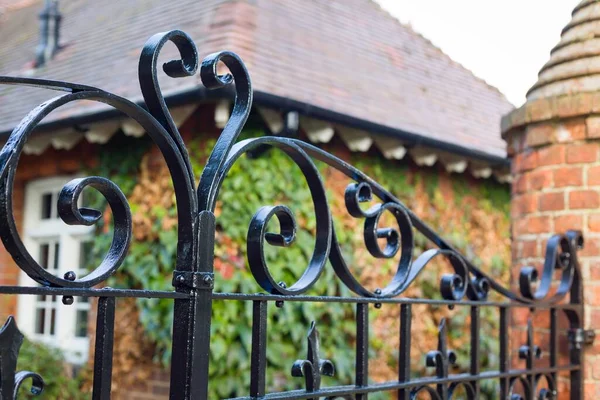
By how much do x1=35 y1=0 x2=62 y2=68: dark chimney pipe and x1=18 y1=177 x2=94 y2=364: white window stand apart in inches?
57.2

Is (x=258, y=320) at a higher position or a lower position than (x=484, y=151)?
lower

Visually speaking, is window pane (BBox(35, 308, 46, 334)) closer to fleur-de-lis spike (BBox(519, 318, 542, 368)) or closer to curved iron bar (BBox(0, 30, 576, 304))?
fleur-de-lis spike (BBox(519, 318, 542, 368))

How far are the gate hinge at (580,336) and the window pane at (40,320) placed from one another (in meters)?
5.25

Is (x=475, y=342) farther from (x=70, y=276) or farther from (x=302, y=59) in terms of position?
(x=302, y=59)

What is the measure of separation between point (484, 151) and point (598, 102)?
4.15 metres

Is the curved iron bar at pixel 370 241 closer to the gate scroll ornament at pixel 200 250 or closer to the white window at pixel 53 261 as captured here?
the gate scroll ornament at pixel 200 250

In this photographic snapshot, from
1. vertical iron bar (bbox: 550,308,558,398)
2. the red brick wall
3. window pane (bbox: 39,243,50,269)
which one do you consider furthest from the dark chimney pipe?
vertical iron bar (bbox: 550,308,558,398)

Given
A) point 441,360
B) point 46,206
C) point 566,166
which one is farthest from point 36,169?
point 441,360

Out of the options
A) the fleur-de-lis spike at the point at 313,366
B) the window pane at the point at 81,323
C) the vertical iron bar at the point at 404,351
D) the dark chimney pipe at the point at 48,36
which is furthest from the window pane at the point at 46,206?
the fleur-de-lis spike at the point at 313,366

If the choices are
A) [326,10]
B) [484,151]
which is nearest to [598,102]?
[484,151]

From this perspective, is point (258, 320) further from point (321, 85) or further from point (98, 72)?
point (98, 72)

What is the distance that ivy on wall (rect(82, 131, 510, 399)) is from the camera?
16.6 ft

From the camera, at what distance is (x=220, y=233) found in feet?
17.0

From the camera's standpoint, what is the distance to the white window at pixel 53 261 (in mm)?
6477
